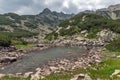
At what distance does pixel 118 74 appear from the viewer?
54812 millimetres

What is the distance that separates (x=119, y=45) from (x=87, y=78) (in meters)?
96.2

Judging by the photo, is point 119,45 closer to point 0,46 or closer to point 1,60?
point 1,60

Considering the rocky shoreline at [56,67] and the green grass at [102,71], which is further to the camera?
the rocky shoreline at [56,67]

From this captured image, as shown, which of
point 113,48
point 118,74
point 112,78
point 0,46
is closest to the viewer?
point 112,78

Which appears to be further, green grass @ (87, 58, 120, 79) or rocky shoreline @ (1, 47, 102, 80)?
rocky shoreline @ (1, 47, 102, 80)

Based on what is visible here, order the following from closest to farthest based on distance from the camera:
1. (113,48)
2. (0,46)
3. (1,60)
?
(1,60) < (113,48) < (0,46)

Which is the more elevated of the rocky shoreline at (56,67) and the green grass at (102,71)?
the green grass at (102,71)

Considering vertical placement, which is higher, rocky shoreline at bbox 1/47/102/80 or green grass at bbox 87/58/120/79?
green grass at bbox 87/58/120/79

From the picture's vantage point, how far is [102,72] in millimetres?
64062

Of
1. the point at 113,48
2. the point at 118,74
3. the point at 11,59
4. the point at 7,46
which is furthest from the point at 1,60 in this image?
the point at 7,46

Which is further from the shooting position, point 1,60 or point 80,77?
point 1,60

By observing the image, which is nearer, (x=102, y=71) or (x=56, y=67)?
(x=102, y=71)

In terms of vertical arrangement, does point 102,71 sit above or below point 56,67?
above

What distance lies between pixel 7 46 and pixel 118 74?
447ft
